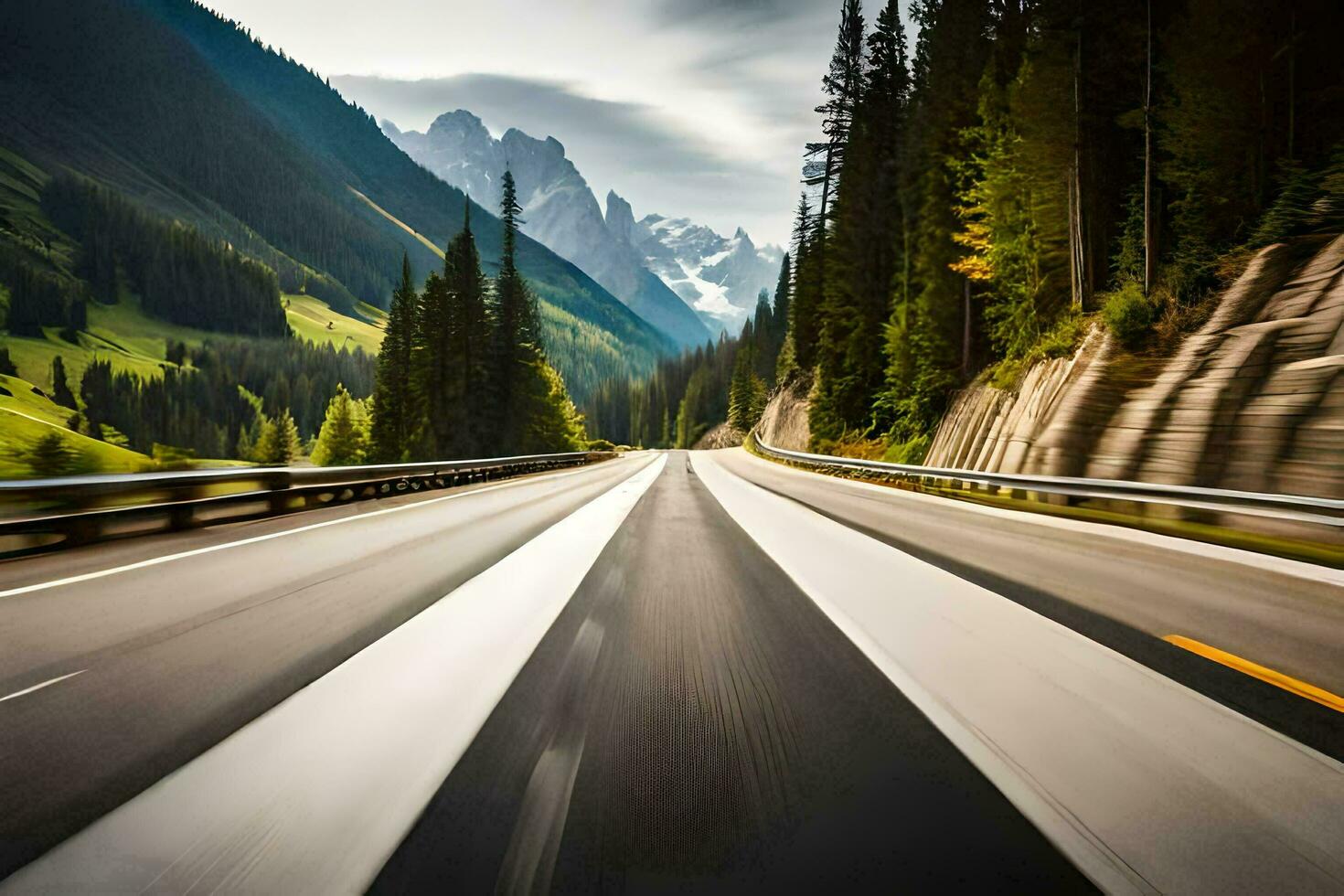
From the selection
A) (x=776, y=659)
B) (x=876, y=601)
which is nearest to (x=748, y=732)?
(x=776, y=659)

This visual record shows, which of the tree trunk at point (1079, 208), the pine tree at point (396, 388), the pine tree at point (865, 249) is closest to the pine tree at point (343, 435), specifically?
the pine tree at point (396, 388)

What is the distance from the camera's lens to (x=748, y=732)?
2447 mm

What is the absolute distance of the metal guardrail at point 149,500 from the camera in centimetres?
633

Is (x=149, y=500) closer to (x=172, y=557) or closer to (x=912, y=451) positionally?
(x=172, y=557)

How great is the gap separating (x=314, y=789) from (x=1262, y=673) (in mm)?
4170

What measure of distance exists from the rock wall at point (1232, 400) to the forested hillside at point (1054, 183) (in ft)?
3.03

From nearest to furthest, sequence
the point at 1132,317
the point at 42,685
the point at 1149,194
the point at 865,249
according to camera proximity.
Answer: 1. the point at 42,685
2. the point at 1132,317
3. the point at 1149,194
4. the point at 865,249

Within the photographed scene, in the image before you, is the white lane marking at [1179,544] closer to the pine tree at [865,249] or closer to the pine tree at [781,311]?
the pine tree at [865,249]

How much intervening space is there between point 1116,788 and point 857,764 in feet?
2.70

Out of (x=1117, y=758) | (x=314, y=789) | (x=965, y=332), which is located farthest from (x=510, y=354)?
(x=1117, y=758)

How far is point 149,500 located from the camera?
8148mm

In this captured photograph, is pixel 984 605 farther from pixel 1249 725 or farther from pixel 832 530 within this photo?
pixel 832 530

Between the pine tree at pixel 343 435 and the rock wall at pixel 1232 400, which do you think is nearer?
the rock wall at pixel 1232 400

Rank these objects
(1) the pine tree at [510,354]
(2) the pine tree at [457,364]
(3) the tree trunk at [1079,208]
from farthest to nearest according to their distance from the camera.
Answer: (1) the pine tree at [510,354] → (2) the pine tree at [457,364] → (3) the tree trunk at [1079,208]
